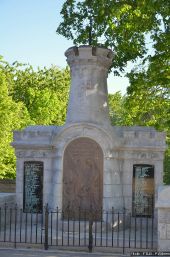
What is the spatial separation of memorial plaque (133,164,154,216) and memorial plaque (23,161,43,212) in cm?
334

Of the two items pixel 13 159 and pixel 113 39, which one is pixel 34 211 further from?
pixel 13 159

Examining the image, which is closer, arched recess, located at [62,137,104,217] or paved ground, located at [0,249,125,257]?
paved ground, located at [0,249,125,257]

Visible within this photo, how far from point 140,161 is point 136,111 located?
6634 millimetres

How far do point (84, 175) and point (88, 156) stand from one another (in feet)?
2.13

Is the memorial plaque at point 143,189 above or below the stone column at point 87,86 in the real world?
below

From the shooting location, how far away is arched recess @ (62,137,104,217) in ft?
46.3

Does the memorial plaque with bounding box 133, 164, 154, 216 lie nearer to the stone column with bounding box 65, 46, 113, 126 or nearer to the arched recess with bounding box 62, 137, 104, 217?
the arched recess with bounding box 62, 137, 104, 217

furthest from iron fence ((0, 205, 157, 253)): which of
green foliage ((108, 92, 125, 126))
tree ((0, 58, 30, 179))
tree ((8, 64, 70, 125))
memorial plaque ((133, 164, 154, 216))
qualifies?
green foliage ((108, 92, 125, 126))

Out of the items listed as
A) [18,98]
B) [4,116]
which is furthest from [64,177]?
[18,98]

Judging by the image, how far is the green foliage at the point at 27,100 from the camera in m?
25.8

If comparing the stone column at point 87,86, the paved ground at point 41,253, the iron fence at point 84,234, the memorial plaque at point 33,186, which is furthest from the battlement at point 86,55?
the paved ground at point 41,253

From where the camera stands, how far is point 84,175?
14.1 metres

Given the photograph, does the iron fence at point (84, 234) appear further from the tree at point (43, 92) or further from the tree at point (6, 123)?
the tree at point (43, 92)

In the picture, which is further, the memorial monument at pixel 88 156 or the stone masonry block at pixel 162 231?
the memorial monument at pixel 88 156
